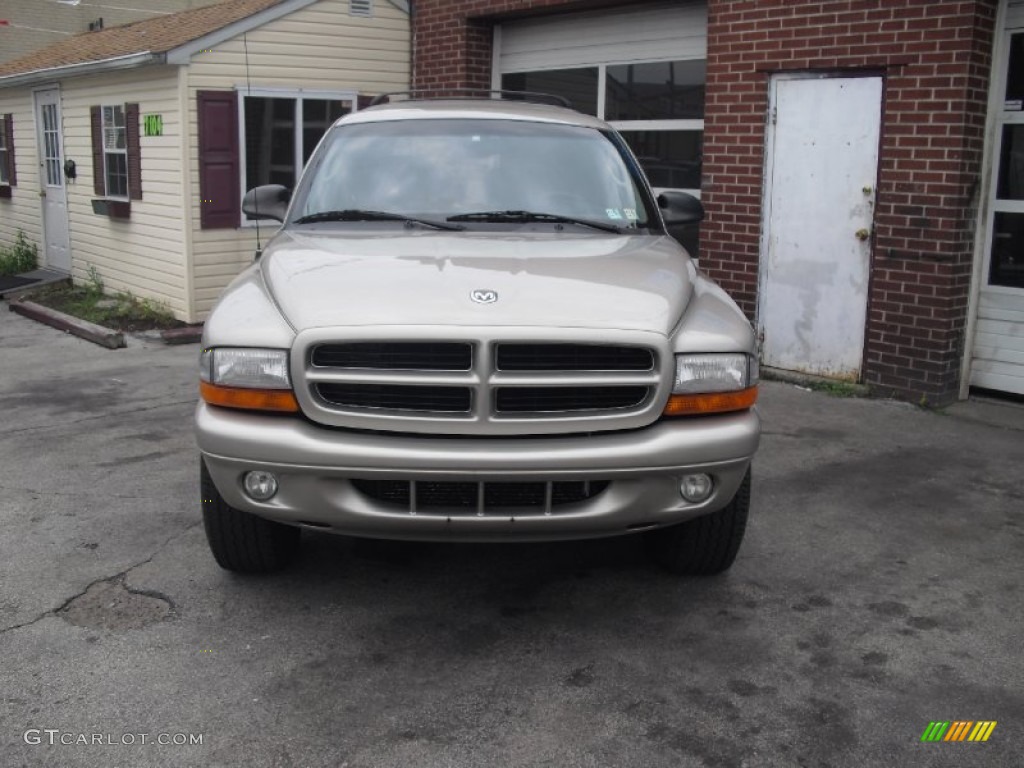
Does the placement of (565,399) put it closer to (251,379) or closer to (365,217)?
(251,379)

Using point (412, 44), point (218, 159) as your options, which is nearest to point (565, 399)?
point (218, 159)

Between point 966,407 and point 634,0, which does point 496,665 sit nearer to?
point 966,407

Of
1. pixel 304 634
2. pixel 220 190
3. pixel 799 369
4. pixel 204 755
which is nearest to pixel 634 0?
pixel 799 369

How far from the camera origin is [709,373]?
139 inches

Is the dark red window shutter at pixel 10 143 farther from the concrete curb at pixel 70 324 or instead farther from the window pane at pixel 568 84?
the window pane at pixel 568 84

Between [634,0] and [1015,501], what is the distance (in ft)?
20.0

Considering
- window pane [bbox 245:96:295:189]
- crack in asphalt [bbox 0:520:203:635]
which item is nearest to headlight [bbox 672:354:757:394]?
crack in asphalt [bbox 0:520:203:635]

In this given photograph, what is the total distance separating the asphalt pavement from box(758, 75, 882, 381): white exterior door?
8.50ft

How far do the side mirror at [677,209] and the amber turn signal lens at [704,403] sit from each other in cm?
177

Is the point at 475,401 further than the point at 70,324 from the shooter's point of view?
No

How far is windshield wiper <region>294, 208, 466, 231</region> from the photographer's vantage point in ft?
14.5

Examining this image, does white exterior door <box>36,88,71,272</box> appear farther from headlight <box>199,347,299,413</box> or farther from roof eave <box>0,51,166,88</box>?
headlight <box>199,347,299,413</box>

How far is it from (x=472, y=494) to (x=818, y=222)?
5.59 m

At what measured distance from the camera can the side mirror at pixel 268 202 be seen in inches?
203
